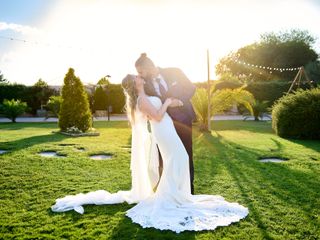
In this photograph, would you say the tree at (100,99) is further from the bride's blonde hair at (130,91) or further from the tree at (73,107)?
the bride's blonde hair at (130,91)

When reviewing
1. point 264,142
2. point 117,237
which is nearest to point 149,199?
point 117,237

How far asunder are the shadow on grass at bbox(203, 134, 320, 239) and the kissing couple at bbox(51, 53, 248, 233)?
425mm

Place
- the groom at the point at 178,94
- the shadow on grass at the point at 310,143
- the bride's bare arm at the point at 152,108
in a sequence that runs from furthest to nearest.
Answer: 1. the shadow on grass at the point at 310,143
2. the groom at the point at 178,94
3. the bride's bare arm at the point at 152,108

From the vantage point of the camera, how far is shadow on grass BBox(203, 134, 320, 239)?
452 centimetres

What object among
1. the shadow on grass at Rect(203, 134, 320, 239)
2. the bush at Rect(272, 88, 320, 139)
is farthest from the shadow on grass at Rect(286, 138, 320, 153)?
the shadow on grass at Rect(203, 134, 320, 239)

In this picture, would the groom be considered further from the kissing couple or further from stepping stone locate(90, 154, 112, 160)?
stepping stone locate(90, 154, 112, 160)

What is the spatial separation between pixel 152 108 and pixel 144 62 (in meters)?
0.61

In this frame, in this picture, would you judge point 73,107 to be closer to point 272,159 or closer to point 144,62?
point 272,159

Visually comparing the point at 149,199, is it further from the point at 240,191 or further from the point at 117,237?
the point at 240,191

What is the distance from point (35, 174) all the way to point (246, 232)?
439 cm

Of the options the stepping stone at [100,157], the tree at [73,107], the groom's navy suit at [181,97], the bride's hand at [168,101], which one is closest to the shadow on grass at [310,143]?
the stepping stone at [100,157]

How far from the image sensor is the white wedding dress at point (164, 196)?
424 centimetres

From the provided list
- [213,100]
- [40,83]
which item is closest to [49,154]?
[213,100]

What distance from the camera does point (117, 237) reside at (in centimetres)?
380
